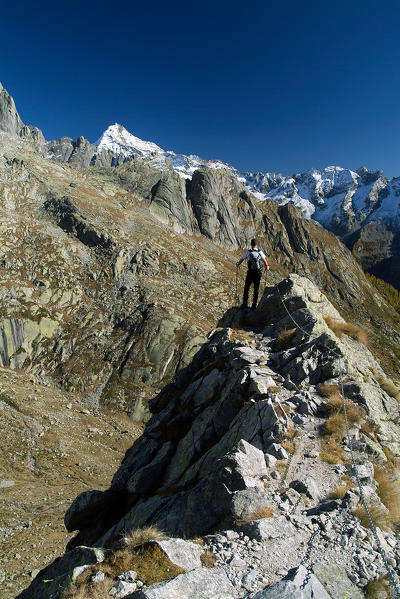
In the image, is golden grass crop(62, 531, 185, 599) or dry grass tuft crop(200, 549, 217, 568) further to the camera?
dry grass tuft crop(200, 549, 217, 568)

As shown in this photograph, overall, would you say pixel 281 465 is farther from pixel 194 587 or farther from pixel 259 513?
pixel 194 587

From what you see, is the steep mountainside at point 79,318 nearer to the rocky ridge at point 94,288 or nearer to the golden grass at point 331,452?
the rocky ridge at point 94,288

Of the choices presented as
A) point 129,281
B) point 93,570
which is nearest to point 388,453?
point 93,570

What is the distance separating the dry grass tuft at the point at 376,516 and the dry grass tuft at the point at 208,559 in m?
3.64

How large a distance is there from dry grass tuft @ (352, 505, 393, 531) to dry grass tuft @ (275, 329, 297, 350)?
9.75 metres

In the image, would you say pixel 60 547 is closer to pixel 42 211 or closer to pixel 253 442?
pixel 253 442

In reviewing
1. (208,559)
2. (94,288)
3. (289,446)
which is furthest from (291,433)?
(94,288)

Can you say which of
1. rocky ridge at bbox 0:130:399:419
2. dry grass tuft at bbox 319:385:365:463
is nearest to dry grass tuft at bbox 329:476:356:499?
dry grass tuft at bbox 319:385:365:463

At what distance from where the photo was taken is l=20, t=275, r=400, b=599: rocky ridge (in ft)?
21.7

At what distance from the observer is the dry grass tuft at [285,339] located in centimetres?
1773

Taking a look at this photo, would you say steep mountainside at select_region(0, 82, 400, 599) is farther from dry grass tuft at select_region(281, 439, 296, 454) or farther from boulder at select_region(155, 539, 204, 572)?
boulder at select_region(155, 539, 204, 572)

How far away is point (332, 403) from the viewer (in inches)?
484

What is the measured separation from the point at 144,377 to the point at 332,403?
76404 mm

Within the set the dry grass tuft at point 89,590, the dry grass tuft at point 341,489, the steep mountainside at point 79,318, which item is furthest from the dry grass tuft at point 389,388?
the dry grass tuft at point 89,590
